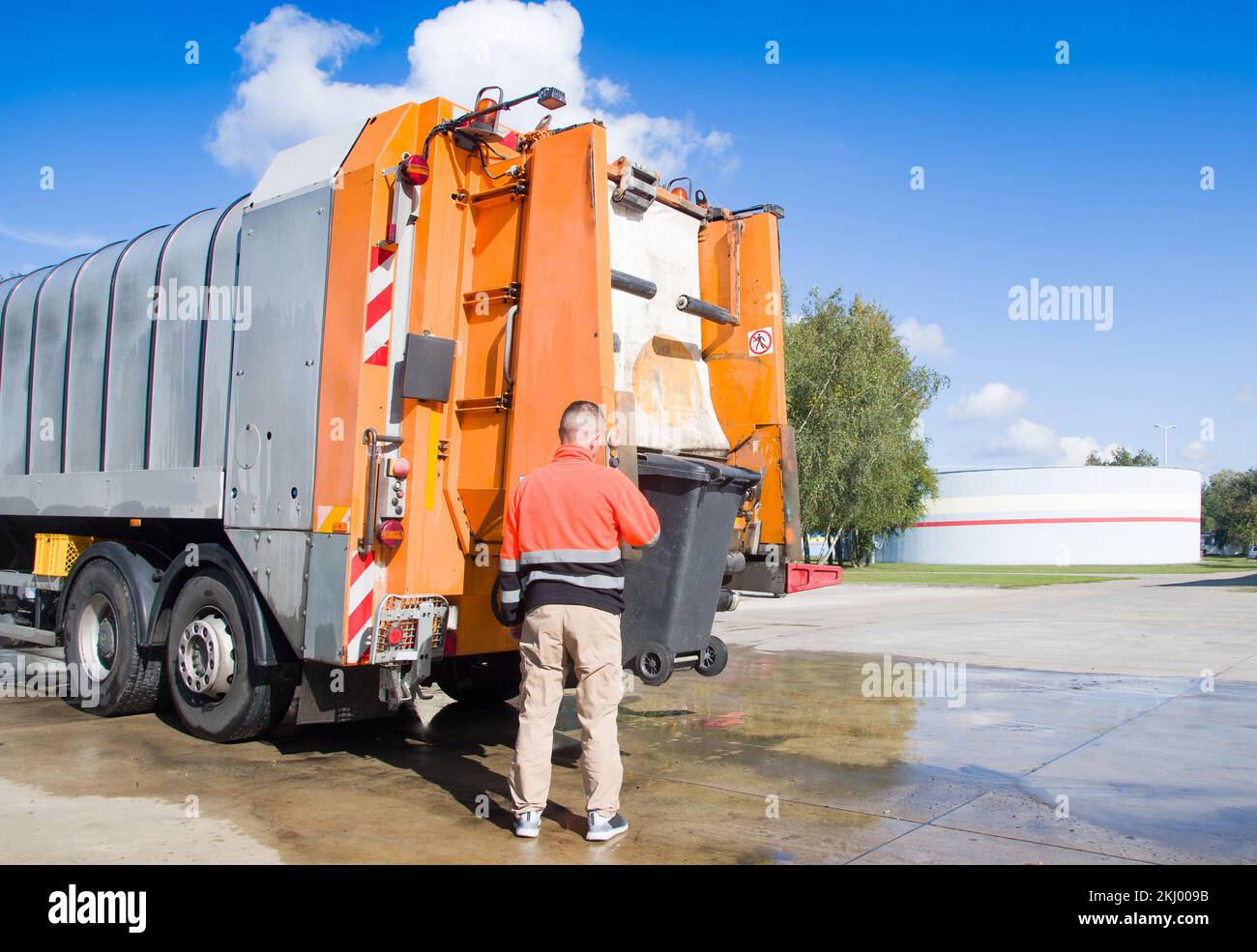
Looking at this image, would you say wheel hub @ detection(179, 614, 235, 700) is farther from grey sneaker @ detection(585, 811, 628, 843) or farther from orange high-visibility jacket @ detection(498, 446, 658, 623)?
grey sneaker @ detection(585, 811, 628, 843)

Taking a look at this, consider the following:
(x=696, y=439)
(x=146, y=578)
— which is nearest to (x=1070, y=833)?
(x=696, y=439)

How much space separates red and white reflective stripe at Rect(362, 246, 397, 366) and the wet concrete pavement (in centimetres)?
219

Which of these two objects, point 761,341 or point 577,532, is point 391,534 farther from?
point 761,341

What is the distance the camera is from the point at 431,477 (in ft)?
17.0

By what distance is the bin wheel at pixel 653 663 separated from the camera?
4.99 metres

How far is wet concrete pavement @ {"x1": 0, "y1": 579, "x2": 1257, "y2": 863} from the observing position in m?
4.09

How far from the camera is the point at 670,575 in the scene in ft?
16.8

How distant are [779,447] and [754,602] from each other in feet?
44.1

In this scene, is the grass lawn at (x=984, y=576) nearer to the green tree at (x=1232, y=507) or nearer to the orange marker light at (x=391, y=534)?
the orange marker light at (x=391, y=534)

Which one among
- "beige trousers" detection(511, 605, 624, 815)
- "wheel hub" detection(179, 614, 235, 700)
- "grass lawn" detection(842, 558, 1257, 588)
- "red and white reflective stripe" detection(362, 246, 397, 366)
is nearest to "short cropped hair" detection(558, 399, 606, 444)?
"beige trousers" detection(511, 605, 624, 815)

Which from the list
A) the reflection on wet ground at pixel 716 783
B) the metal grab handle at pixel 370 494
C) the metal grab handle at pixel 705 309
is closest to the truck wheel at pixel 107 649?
the reflection on wet ground at pixel 716 783

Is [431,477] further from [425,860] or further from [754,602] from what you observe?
[754,602]

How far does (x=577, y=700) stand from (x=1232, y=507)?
104 meters

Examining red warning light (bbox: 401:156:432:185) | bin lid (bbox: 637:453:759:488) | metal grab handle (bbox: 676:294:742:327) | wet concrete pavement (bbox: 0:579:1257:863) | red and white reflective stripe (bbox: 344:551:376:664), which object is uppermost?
red warning light (bbox: 401:156:432:185)
